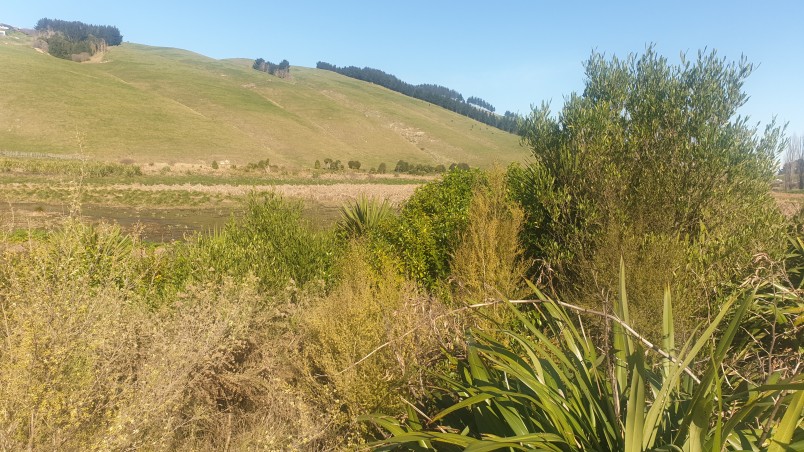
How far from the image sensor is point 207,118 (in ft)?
279

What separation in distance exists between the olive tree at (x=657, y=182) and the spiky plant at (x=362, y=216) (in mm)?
4497

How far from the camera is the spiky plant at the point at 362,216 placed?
40.1 feet

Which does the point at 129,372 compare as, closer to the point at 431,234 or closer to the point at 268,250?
the point at 268,250

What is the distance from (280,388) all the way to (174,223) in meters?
21.5

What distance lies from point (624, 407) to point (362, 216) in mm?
9317

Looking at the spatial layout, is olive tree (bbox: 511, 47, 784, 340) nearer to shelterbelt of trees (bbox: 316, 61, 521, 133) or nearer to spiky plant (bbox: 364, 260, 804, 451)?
spiky plant (bbox: 364, 260, 804, 451)

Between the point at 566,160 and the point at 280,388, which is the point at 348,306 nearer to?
the point at 280,388

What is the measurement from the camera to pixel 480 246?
27.1ft

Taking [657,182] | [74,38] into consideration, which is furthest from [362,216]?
[74,38]

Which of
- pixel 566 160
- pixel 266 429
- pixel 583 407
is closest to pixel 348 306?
pixel 266 429

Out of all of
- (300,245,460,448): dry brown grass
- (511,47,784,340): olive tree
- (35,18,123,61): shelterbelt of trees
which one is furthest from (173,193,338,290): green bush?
(35,18,123,61): shelterbelt of trees

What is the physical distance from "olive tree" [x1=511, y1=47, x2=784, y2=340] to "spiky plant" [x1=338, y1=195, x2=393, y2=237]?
4.50 m

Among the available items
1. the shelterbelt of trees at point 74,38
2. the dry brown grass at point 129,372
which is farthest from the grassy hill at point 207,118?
the dry brown grass at point 129,372

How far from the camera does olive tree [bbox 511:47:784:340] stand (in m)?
7.12
